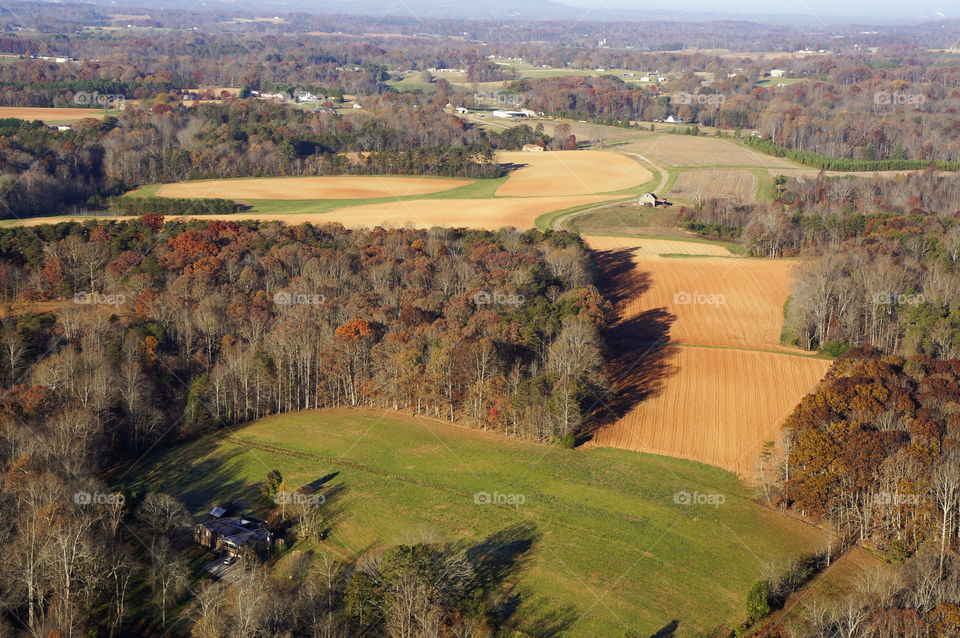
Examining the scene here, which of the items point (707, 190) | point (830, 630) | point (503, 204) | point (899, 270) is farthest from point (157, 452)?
point (707, 190)

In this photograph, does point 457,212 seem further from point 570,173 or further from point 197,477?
point 197,477

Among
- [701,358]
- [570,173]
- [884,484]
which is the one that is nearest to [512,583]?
[884,484]

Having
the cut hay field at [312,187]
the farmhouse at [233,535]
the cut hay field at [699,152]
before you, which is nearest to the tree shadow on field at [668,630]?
the farmhouse at [233,535]

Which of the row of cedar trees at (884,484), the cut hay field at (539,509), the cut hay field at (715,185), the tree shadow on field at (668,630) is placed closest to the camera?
the row of cedar trees at (884,484)

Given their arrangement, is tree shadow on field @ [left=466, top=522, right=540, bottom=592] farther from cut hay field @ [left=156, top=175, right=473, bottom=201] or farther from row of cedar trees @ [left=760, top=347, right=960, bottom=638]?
cut hay field @ [left=156, top=175, right=473, bottom=201]

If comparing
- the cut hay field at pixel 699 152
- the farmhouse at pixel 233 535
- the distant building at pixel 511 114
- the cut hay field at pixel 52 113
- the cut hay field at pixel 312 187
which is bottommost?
the farmhouse at pixel 233 535

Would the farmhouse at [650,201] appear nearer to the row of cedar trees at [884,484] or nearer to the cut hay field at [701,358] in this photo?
the cut hay field at [701,358]
